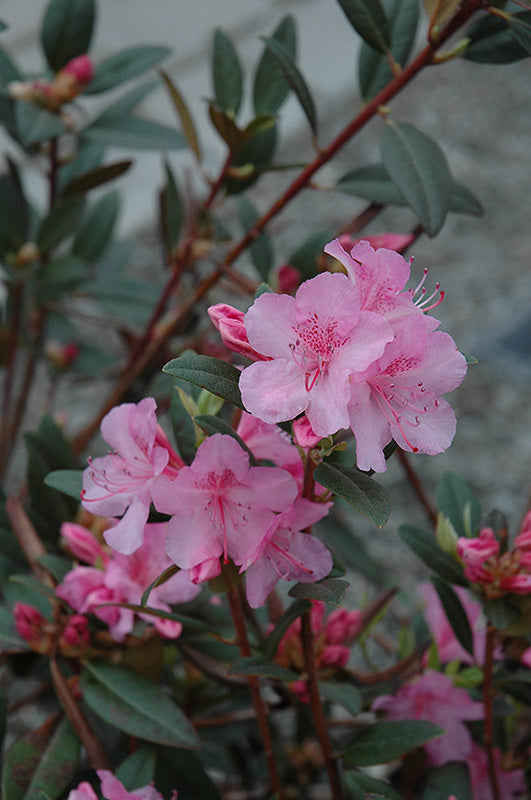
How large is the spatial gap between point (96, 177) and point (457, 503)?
0.53 meters

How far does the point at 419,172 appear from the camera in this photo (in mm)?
750

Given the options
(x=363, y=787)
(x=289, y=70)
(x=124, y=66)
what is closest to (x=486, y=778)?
(x=363, y=787)

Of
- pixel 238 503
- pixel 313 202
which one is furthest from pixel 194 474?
pixel 313 202

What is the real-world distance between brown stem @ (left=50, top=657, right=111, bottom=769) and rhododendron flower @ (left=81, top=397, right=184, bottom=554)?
19 centimetres

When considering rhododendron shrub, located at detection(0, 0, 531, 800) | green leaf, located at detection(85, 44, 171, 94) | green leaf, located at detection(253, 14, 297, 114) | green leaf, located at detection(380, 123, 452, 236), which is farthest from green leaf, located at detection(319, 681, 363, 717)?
green leaf, located at detection(85, 44, 171, 94)

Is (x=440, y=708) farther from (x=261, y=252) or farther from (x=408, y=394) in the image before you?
(x=261, y=252)

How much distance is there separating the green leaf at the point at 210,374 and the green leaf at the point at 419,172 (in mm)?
266

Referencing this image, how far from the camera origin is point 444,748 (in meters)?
0.74

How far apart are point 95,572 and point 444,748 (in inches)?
13.2

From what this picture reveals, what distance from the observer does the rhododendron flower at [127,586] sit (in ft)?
2.18

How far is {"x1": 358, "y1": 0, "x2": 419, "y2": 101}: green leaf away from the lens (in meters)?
0.83

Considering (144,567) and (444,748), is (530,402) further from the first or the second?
(144,567)

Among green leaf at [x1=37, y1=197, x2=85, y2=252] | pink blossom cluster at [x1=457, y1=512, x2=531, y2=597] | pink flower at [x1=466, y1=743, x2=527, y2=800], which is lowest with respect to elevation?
pink flower at [x1=466, y1=743, x2=527, y2=800]

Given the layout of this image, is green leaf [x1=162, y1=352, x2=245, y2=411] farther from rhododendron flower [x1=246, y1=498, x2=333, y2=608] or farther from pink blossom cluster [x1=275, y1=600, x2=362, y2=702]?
pink blossom cluster [x1=275, y1=600, x2=362, y2=702]
